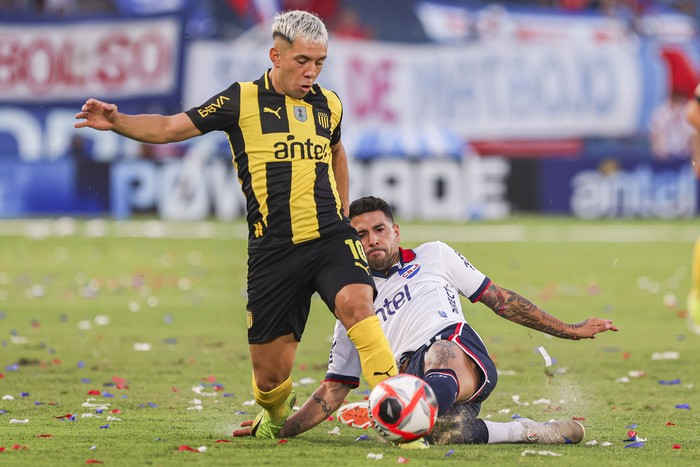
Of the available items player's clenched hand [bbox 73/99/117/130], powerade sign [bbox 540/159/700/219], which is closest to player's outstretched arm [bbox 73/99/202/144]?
player's clenched hand [bbox 73/99/117/130]

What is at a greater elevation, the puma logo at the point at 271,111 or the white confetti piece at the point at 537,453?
the puma logo at the point at 271,111

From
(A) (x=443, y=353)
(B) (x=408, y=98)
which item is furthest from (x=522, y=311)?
(B) (x=408, y=98)

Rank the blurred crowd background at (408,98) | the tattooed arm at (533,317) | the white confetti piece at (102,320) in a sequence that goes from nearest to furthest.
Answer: the tattooed arm at (533,317) < the white confetti piece at (102,320) < the blurred crowd background at (408,98)

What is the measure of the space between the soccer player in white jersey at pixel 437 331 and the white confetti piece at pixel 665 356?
3.70 metres

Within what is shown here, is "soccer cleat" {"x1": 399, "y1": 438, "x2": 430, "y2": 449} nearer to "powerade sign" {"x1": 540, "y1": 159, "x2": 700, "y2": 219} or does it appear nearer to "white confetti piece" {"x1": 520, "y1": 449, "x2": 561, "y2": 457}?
"white confetti piece" {"x1": 520, "y1": 449, "x2": 561, "y2": 457}

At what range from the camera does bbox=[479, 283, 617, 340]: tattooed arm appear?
266 inches

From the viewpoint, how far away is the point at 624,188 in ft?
92.5

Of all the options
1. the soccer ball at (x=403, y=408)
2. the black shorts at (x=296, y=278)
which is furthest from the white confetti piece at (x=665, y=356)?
the soccer ball at (x=403, y=408)

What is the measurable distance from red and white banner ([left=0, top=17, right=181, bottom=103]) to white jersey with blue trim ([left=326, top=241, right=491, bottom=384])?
22886mm

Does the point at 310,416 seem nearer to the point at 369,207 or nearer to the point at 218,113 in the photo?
the point at 369,207

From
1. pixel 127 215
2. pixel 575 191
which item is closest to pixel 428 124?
pixel 575 191

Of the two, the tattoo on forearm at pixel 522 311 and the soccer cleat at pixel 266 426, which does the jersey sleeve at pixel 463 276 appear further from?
the soccer cleat at pixel 266 426

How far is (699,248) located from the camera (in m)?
5.53

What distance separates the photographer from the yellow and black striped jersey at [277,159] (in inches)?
265
